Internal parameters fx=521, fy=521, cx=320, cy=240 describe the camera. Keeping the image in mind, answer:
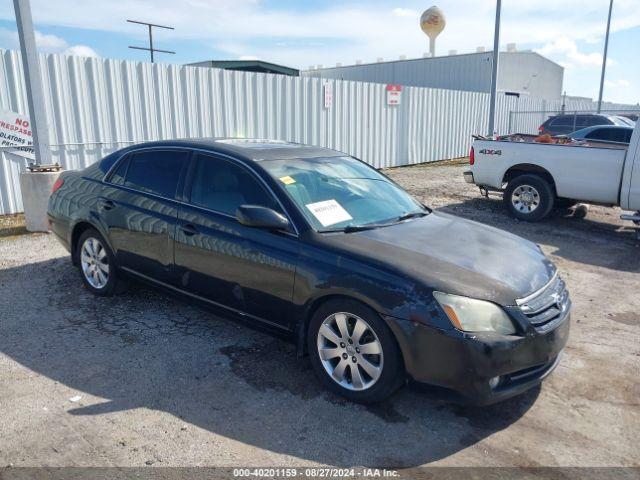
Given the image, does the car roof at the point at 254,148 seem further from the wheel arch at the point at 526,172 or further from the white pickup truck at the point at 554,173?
the wheel arch at the point at 526,172

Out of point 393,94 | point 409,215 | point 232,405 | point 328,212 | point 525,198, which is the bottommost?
point 232,405

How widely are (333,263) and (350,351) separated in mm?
576

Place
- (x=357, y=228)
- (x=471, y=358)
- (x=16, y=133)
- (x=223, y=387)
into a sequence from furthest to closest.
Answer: (x=16, y=133) < (x=357, y=228) < (x=223, y=387) < (x=471, y=358)

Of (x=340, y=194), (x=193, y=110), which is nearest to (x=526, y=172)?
(x=340, y=194)

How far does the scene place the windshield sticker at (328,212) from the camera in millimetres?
3748

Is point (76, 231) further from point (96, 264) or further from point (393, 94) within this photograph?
point (393, 94)

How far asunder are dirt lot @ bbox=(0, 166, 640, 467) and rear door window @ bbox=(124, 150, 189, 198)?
1173 millimetres

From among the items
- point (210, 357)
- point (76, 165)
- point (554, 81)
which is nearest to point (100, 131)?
point (76, 165)

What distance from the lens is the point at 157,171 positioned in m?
4.62

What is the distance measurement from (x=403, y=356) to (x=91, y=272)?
348 centimetres

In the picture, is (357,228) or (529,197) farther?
(529,197)

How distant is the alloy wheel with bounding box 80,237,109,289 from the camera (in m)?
5.05

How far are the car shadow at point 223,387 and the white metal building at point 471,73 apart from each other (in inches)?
1083

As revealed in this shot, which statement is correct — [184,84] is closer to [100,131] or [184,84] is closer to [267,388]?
[100,131]
